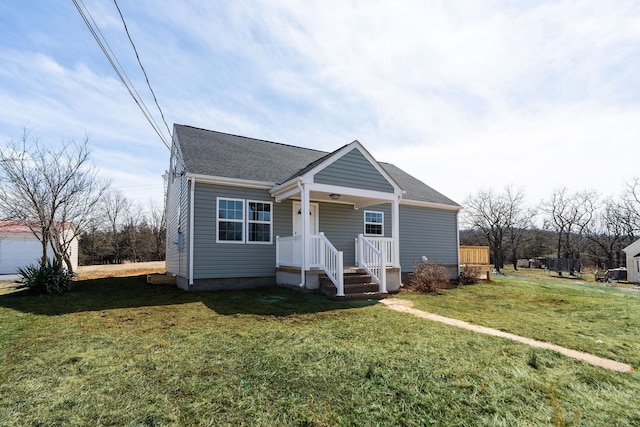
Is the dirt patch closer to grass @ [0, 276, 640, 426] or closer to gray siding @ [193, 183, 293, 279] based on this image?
gray siding @ [193, 183, 293, 279]

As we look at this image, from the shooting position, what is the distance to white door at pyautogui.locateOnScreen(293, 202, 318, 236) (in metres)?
11.7

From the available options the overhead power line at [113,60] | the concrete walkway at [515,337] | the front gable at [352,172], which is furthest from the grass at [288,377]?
the overhead power line at [113,60]

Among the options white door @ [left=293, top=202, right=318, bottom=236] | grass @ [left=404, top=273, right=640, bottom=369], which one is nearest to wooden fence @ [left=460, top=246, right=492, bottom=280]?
grass @ [left=404, top=273, right=640, bottom=369]

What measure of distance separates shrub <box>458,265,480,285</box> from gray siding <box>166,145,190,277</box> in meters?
10.7

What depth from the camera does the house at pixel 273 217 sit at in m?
9.65

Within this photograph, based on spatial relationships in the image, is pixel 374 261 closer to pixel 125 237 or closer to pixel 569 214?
pixel 125 237

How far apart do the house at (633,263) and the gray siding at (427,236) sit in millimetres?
16955

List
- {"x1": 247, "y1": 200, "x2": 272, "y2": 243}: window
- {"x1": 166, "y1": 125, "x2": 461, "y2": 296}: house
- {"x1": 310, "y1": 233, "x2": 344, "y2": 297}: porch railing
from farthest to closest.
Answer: {"x1": 247, "y1": 200, "x2": 272, "y2": 243}: window, {"x1": 166, "y1": 125, "x2": 461, "y2": 296}: house, {"x1": 310, "y1": 233, "x2": 344, "y2": 297}: porch railing

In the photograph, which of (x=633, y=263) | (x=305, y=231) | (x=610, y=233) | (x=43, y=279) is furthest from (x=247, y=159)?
(x=610, y=233)

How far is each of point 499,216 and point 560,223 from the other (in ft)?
29.5

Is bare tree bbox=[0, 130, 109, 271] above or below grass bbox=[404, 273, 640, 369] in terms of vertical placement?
above

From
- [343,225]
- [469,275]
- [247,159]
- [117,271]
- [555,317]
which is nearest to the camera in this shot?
[555,317]

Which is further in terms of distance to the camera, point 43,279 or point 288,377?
point 43,279

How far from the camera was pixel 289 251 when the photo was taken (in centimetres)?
1041
